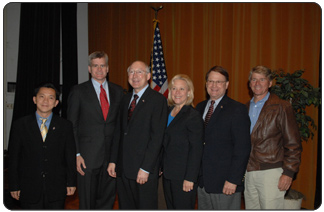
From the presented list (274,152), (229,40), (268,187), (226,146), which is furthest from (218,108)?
(229,40)

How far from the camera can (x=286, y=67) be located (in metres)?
4.01

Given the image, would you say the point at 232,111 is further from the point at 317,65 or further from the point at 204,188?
the point at 317,65

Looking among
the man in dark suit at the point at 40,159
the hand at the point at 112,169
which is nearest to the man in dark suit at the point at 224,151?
the hand at the point at 112,169

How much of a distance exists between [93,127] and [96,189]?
2.11ft

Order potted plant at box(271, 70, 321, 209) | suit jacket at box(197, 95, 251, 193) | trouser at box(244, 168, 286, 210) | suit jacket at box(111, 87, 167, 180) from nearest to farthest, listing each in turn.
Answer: suit jacket at box(197, 95, 251, 193) → suit jacket at box(111, 87, 167, 180) → trouser at box(244, 168, 286, 210) → potted plant at box(271, 70, 321, 209)

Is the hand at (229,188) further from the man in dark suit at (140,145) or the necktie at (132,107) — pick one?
the necktie at (132,107)

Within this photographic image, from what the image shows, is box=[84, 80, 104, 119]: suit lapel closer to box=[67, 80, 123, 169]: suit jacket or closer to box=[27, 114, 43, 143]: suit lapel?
box=[67, 80, 123, 169]: suit jacket

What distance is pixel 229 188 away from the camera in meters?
2.10

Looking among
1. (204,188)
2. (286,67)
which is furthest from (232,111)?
(286,67)

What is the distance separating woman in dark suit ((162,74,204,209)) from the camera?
2.12 metres

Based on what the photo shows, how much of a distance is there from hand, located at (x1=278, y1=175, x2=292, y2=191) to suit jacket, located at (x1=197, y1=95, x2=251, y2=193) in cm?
39

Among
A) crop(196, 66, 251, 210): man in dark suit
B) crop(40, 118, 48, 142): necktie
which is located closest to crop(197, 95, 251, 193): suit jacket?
crop(196, 66, 251, 210): man in dark suit

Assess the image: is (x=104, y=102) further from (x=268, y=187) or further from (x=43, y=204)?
(x=268, y=187)

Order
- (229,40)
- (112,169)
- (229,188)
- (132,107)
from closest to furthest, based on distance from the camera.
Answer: (229,188)
(132,107)
(112,169)
(229,40)
